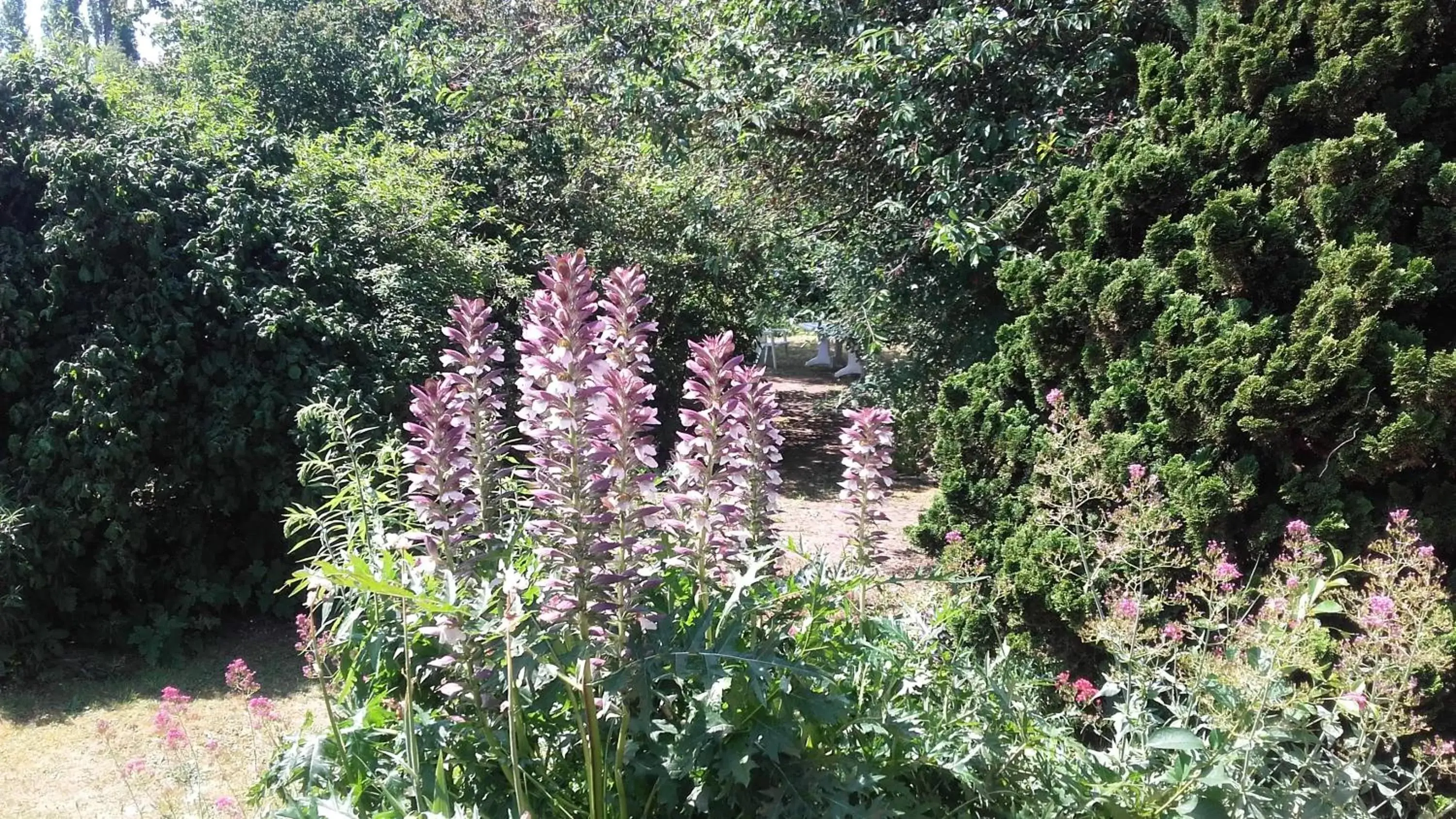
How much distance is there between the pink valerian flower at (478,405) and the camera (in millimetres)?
2008

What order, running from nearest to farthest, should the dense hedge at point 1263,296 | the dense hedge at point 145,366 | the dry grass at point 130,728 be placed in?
the dense hedge at point 1263,296 → the dry grass at point 130,728 → the dense hedge at point 145,366

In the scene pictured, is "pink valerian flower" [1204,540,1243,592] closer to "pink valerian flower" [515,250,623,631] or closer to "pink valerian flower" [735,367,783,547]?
"pink valerian flower" [735,367,783,547]

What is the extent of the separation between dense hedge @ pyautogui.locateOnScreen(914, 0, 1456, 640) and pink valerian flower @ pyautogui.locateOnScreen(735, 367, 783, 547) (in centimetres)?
142

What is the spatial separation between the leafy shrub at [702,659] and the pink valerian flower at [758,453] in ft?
0.04

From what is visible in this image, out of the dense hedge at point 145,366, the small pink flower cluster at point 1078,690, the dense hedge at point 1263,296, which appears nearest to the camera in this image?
the small pink flower cluster at point 1078,690

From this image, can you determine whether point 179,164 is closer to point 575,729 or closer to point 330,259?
point 330,259

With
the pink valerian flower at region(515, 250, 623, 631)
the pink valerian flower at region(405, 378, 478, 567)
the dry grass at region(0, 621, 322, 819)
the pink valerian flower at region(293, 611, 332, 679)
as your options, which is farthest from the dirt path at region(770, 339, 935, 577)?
the dry grass at region(0, 621, 322, 819)

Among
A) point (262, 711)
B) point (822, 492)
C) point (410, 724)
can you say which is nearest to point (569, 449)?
point (410, 724)

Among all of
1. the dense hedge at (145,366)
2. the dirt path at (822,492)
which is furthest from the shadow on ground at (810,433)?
the dense hedge at (145,366)

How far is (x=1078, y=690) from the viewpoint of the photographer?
251 cm

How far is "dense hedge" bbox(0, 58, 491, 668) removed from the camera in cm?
461

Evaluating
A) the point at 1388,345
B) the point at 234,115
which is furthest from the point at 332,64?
the point at 1388,345

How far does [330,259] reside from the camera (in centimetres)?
551

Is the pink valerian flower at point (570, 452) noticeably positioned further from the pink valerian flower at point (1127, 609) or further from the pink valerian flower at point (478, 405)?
Answer: the pink valerian flower at point (1127, 609)
